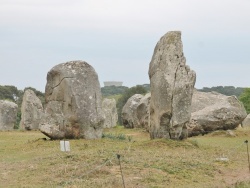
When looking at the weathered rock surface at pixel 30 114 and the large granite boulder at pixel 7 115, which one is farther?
the large granite boulder at pixel 7 115

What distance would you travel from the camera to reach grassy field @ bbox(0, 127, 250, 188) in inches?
574

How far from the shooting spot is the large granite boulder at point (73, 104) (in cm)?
2508

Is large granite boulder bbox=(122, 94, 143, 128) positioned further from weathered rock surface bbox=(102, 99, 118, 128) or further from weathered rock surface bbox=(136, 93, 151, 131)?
weathered rock surface bbox=(102, 99, 118, 128)

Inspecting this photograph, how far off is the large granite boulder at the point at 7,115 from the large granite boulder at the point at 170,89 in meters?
21.5

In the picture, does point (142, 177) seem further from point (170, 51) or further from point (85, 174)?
point (170, 51)

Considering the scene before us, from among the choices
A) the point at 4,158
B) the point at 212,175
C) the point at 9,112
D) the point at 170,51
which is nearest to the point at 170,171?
the point at 212,175

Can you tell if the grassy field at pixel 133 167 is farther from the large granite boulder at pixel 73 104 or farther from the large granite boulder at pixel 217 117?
the large granite boulder at pixel 217 117

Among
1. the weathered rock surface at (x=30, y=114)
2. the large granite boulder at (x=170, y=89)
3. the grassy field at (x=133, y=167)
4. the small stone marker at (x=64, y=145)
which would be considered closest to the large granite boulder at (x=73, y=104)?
the grassy field at (x=133, y=167)

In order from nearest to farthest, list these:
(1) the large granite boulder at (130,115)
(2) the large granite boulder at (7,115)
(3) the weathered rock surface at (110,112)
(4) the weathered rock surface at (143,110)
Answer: (4) the weathered rock surface at (143,110) < (2) the large granite boulder at (7,115) < (1) the large granite boulder at (130,115) < (3) the weathered rock surface at (110,112)

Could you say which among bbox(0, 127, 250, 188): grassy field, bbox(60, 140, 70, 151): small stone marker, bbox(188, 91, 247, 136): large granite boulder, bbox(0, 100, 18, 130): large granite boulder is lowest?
bbox(0, 127, 250, 188): grassy field

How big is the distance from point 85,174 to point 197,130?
17758 millimetres

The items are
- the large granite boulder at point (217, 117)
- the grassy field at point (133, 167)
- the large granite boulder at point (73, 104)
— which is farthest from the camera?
the large granite boulder at point (217, 117)

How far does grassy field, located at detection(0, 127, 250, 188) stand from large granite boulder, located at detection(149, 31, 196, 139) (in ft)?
4.00

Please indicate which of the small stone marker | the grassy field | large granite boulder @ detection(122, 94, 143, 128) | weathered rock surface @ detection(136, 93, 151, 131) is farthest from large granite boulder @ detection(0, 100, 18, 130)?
the small stone marker
